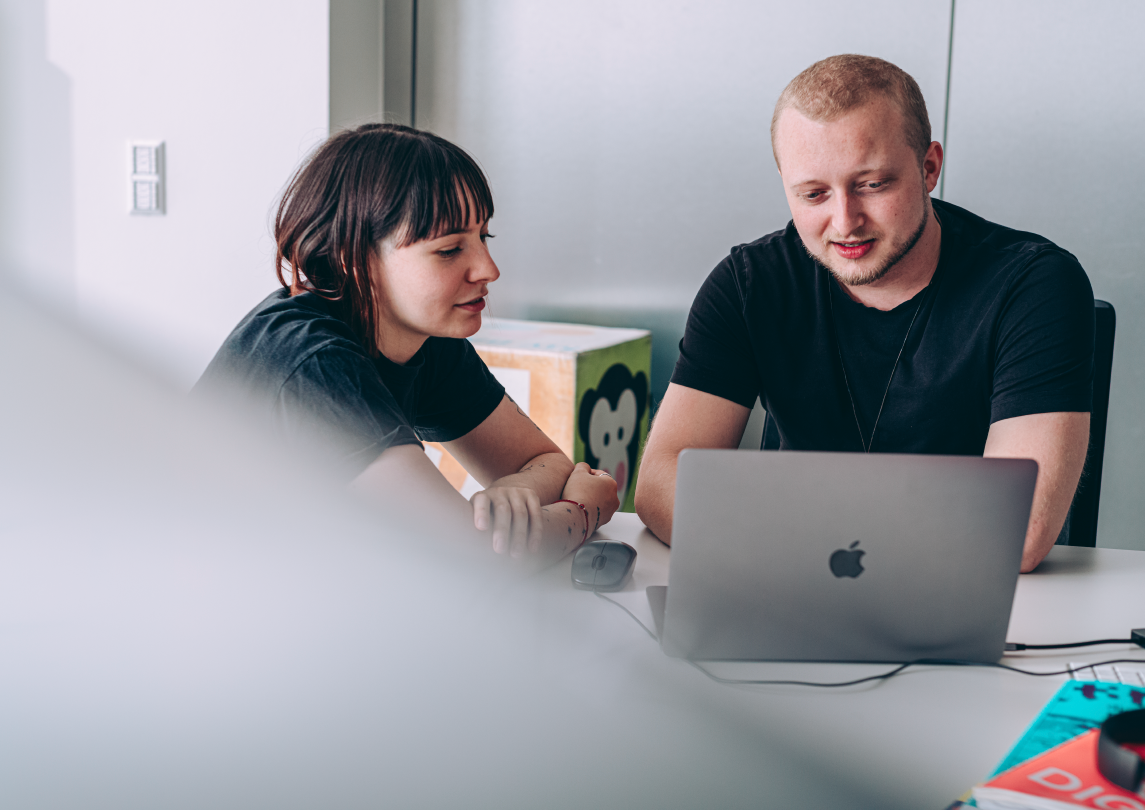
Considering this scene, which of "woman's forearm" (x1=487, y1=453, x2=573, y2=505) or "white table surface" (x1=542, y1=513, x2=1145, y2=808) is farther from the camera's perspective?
"woman's forearm" (x1=487, y1=453, x2=573, y2=505)

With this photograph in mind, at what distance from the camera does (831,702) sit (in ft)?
2.52

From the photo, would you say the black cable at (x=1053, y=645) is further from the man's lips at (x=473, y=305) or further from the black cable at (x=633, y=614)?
the man's lips at (x=473, y=305)

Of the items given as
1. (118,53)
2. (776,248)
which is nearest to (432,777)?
(776,248)

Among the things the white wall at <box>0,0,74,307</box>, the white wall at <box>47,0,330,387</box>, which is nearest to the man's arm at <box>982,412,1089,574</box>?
the white wall at <box>47,0,330,387</box>

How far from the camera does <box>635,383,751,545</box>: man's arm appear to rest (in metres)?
1.27

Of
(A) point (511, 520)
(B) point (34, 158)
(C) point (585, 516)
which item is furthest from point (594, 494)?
(B) point (34, 158)

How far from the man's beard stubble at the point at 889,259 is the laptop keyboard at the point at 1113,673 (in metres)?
0.67

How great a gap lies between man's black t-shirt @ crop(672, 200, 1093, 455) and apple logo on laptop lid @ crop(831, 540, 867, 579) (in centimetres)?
59

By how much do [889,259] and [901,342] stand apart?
0.42ft

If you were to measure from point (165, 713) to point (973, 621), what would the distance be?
662 millimetres

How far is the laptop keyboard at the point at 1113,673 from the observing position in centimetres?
81

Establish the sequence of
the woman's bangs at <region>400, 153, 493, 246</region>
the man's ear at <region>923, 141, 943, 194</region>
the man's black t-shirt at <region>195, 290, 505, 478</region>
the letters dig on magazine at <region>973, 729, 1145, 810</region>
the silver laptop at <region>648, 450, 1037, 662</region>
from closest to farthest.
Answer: the letters dig on magazine at <region>973, 729, 1145, 810</region>
the silver laptop at <region>648, 450, 1037, 662</region>
the man's black t-shirt at <region>195, 290, 505, 478</region>
the woman's bangs at <region>400, 153, 493, 246</region>
the man's ear at <region>923, 141, 943, 194</region>

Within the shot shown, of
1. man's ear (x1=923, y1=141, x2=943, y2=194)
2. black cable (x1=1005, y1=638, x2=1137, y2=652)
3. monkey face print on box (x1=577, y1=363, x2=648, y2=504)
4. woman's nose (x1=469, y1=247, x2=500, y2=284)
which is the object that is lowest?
monkey face print on box (x1=577, y1=363, x2=648, y2=504)

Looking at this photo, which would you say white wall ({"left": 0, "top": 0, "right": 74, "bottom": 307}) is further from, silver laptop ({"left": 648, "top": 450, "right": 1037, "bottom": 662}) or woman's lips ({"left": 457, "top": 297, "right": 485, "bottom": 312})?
silver laptop ({"left": 648, "top": 450, "right": 1037, "bottom": 662})
